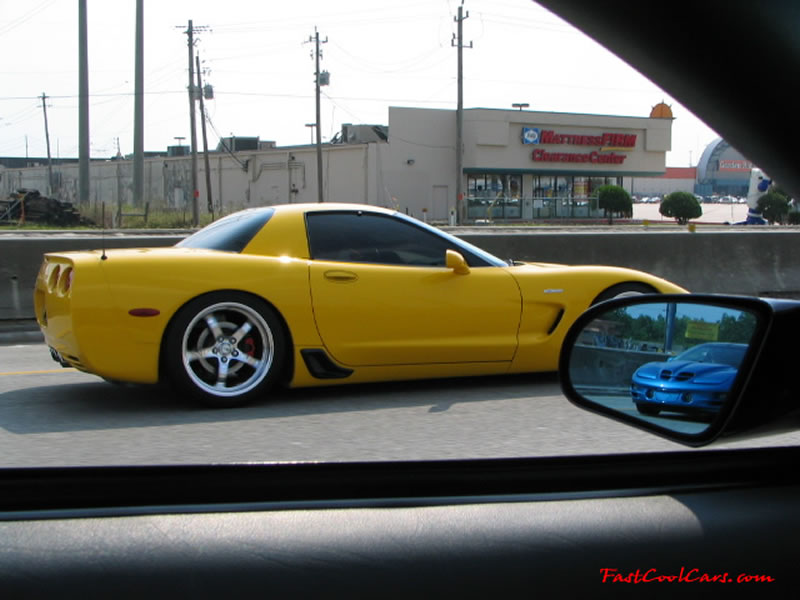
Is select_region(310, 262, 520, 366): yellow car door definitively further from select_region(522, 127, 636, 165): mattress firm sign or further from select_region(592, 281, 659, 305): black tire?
select_region(522, 127, 636, 165): mattress firm sign

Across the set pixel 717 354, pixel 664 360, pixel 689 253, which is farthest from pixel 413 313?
pixel 689 253

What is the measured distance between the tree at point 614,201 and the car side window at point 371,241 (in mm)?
43080

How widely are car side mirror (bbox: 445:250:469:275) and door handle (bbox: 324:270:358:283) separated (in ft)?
1.94

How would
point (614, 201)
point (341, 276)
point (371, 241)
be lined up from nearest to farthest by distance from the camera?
point (341, 276)
point (371, 241)
point (614, 201)

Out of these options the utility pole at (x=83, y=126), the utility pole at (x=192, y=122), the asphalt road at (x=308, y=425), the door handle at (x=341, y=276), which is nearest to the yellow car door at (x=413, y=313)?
the door handle at (x=341, y=276)

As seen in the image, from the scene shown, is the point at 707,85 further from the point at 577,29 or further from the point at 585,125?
the point at 585,125

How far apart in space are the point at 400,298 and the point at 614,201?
45.8 m

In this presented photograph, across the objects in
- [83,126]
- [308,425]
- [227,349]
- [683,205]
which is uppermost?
[83,126]

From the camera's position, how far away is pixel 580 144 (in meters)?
57.9

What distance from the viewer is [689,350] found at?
74.4 inches

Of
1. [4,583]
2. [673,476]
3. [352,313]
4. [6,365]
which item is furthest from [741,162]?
[6,365]

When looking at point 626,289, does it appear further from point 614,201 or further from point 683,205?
point 614,201

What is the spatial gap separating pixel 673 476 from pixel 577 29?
1021mm

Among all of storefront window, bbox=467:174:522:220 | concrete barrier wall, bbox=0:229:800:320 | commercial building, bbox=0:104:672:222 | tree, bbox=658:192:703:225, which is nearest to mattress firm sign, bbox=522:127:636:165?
commercial building, bbox=0:104:672:222
